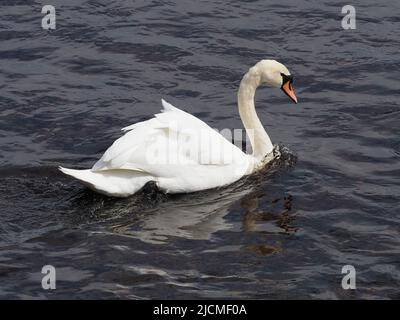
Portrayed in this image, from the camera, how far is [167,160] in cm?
1148

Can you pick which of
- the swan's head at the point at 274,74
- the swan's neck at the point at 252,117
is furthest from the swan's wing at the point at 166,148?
the swan's head at the point at 274,74

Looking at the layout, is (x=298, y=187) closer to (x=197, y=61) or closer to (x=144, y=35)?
(x=197, y=61)

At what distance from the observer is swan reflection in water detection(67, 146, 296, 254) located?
1082 cm

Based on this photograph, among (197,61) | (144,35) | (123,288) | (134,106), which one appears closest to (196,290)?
(123,288)

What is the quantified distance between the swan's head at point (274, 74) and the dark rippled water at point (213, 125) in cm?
80

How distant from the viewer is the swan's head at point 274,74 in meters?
12.8

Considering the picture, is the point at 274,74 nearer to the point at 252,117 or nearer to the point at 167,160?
the point at 252,117

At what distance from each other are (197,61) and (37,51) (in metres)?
2.54

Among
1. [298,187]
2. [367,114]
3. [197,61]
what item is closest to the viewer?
[298,187]

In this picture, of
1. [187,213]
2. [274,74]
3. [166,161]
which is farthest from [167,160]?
[274,74]

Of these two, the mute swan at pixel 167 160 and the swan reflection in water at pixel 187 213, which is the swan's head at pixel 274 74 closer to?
the mute swan at pixel 167 160

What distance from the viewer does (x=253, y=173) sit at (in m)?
12.4

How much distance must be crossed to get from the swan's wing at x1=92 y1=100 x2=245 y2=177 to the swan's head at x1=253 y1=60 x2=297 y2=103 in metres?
1.34

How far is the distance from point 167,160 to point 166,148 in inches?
5.6
